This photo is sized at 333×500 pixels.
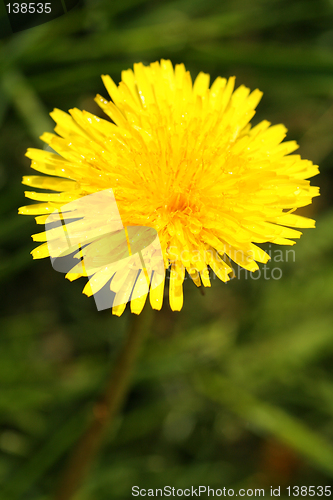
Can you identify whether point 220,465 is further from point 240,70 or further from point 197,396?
point 240,70

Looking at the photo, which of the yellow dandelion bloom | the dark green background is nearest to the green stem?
the yellow dandelion bloom

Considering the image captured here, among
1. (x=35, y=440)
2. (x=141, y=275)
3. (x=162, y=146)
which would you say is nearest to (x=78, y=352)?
(x=35, y=440)

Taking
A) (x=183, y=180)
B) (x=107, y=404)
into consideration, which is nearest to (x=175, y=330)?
(x=107, y=404)

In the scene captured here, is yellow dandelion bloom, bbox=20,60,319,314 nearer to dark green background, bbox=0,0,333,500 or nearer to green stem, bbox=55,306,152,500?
green stem, bbox=55,306,152,500

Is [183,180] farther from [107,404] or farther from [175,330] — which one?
[175,330]

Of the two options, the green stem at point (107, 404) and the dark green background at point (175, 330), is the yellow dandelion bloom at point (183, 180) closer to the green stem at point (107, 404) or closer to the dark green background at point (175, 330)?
the green stem at point (107, 404)
